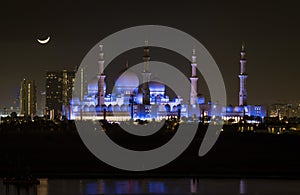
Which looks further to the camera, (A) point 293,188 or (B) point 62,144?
(B) point 62,144

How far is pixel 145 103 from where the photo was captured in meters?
116

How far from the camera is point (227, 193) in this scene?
34.6 m

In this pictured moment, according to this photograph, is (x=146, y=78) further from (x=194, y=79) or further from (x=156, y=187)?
(x=156, y=187)

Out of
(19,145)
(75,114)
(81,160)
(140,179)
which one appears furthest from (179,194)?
(75,114)

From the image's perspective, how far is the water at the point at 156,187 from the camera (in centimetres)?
3419

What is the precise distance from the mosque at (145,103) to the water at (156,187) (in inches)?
2964

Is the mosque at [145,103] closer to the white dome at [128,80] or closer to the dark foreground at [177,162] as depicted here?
the white dome at [128,80]

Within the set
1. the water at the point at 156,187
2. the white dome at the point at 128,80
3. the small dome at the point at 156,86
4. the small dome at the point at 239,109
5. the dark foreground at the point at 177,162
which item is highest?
the white dome at the point at 128,80

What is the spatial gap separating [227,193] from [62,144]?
23440mm

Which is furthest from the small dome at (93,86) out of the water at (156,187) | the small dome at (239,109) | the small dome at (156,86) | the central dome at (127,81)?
the water at (156,187)

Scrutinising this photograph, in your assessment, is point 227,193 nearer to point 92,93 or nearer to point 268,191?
point 268,191

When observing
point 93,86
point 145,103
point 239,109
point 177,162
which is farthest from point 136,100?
point 177,162

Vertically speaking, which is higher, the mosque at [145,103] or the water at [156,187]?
the mosque at [145,103]

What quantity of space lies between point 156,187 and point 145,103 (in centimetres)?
8059
